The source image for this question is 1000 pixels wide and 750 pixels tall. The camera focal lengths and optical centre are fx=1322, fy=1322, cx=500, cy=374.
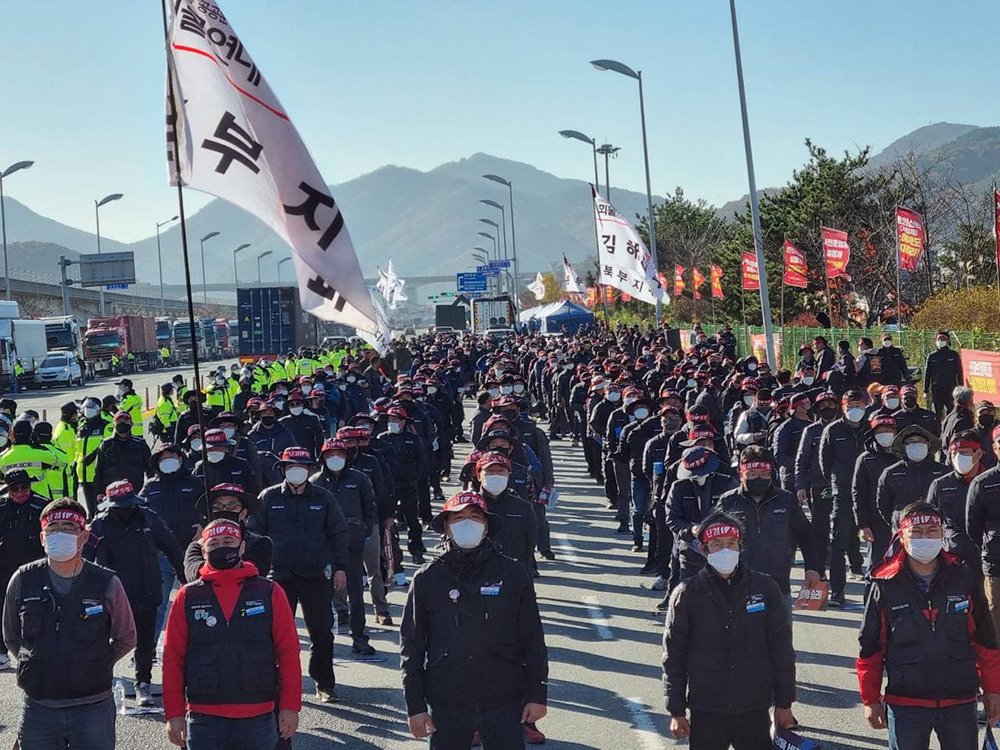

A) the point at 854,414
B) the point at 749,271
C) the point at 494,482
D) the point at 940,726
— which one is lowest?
the point at 940,726

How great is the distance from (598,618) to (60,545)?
618 centimetres

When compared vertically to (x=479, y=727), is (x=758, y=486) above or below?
above

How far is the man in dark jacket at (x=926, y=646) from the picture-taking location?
6.19 m

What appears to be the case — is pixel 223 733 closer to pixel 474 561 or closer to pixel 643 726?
pixel 474 561

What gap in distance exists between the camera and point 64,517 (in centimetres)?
688

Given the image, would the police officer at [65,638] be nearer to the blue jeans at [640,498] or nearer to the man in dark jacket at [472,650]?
the man in dark jacket at [472,650]

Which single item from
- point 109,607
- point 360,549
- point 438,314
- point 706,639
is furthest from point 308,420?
point 438,314

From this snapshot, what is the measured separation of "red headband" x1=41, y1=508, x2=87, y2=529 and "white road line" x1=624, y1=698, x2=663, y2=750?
3651mm

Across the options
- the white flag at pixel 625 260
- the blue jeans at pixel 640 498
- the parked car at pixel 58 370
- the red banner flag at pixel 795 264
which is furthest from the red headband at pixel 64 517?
the parked car at pixel 58 370

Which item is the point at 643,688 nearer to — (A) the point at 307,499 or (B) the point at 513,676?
(A) the point at 307,499

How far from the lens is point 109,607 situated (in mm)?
6848

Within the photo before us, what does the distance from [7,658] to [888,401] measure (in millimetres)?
9026

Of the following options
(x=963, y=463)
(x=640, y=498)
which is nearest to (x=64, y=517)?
(x=963, y=463)

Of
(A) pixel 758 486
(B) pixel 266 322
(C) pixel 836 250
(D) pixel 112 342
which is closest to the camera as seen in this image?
(A) pixel 758 486
